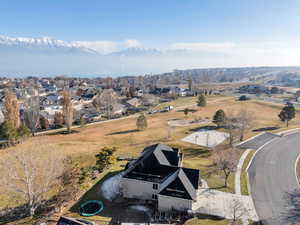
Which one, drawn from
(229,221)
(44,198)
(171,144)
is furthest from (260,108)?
(44,198)

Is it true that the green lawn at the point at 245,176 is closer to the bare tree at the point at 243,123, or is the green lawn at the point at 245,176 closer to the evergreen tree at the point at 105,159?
the bare tree at the point at 243,123

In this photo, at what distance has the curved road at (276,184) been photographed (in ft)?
66.7

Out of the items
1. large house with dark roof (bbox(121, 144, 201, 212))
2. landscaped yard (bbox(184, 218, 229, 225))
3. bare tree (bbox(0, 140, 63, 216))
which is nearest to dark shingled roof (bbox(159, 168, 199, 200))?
large house with dark roof (bbox(121, 144, 201, 212))

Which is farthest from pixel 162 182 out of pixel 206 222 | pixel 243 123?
pixel 243 123

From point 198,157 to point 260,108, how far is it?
197 feet

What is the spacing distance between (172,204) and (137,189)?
517 centimetres

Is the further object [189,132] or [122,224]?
[189,132]

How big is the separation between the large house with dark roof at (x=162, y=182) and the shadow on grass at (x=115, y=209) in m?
1.80

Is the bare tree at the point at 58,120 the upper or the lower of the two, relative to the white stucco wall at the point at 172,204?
upper

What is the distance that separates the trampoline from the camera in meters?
20.4

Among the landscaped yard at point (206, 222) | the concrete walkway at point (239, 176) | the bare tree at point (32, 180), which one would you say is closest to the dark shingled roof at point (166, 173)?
the landscaped yard at point (206, 222)

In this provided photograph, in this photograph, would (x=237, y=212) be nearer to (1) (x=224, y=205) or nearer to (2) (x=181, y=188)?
(1) (x=224, y=205)

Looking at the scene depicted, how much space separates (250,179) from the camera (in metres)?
27.5

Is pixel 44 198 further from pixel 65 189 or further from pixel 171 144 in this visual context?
pixel 171 144
